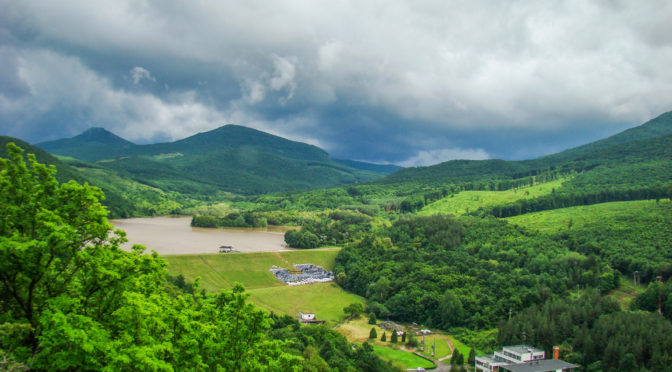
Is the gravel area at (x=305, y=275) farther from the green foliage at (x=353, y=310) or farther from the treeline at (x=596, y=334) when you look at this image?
the treeline at (x=596, y=334)

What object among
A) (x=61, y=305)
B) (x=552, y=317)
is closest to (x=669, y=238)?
(x=552, y=317)

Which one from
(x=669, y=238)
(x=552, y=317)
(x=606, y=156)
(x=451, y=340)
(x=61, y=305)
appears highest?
(x=606, y=156)

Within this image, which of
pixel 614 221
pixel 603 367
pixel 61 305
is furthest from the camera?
pixel 614 221

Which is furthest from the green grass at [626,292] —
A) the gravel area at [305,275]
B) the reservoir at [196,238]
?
the reservoir at [196,238]

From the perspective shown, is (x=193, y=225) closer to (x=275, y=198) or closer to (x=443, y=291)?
(x=275, y=198)

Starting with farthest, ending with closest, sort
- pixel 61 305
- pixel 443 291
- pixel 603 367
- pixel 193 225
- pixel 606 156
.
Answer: pixel 606 156 → pixel 193 225 → pixel 443 291 → pixel 603 367 → pixel 61 305

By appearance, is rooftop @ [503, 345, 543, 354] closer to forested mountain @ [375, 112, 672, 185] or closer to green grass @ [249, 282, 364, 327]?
green grass @ [249, 282, 364, 327]

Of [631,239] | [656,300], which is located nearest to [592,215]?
[631,239]
